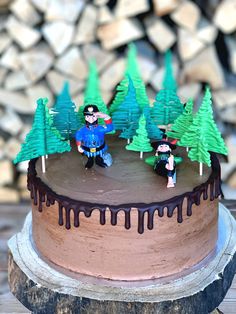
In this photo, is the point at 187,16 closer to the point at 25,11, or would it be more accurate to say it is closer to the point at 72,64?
the point at 72,64

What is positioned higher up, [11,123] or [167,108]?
[167,108]

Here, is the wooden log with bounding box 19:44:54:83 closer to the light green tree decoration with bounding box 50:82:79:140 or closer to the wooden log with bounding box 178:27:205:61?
the wooden log with bounding box 178:27:205:61

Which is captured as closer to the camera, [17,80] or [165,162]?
[165,162]

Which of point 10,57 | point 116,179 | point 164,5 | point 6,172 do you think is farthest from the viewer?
point 6,172

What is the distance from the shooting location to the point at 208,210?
1.46 m

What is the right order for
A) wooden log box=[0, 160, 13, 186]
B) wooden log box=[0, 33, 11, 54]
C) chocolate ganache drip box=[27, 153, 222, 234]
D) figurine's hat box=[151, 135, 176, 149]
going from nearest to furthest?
1. chocolate ganache drip box=[27, 153, 222, 234]
2. figurine's hat box=[151, 135, 176, 149]
3. wooden log box=[0, 33, 11, 54]
4. wooden log box=[0, 160, 13, 186]

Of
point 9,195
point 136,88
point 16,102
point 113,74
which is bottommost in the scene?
point 9,195

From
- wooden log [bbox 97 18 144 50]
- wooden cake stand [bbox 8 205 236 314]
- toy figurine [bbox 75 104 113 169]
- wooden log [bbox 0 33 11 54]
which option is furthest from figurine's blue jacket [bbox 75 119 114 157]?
wooden log [bbox 0 33 11 54]

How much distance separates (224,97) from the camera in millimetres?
2527

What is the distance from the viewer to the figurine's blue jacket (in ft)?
4.88

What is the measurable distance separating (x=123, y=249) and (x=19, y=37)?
1.29 m

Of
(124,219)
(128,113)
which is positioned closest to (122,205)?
(124,219)

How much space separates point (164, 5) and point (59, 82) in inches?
18.8

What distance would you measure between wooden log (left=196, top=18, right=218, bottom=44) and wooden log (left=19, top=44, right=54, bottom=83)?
0.54 meters
